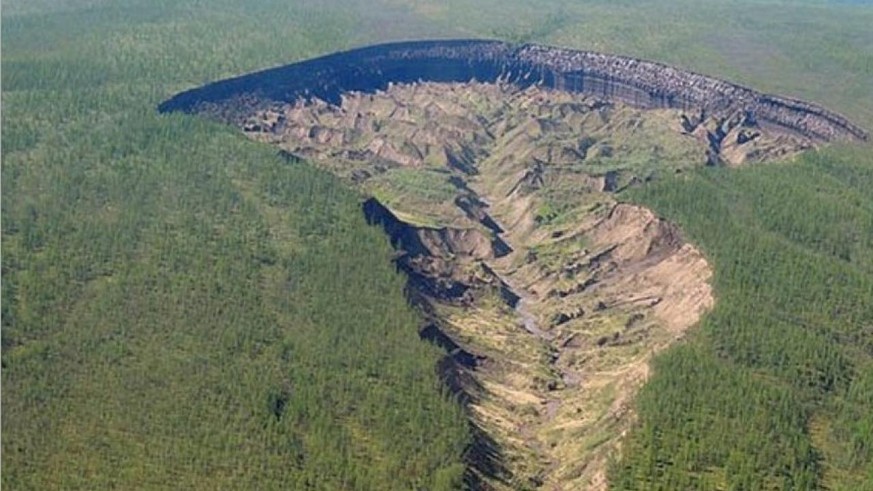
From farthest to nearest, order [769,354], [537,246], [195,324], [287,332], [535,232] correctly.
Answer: [535,232], [537,246], [769,354], [287,332], [195,324]

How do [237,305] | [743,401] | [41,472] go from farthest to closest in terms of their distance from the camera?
[237,305] → [743,401] → [41,472]

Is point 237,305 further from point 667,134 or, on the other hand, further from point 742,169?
point 667,134

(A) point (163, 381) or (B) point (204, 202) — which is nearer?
(A) point (163, 381)

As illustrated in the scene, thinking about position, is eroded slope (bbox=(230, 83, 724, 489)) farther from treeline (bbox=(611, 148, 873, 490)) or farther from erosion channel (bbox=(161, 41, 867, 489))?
treeline (bbox=(611, 148, 873, 490))

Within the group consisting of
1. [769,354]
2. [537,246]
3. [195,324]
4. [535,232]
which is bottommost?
[535,232]

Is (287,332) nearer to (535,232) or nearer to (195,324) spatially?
(195,324)

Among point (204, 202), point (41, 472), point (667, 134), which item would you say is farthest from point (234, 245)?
point (667, 134)

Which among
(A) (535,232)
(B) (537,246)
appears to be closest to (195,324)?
(B) (537,246)
